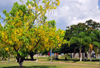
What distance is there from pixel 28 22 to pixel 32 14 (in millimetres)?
1544

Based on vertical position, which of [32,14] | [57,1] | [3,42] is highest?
[57,1]

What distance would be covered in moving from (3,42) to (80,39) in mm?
28921

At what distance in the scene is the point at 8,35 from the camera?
19766 mm

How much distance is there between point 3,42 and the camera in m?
20.9

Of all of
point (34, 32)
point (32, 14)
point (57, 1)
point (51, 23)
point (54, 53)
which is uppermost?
point (57, 1)

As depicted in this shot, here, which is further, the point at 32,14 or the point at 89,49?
the point at 89,49

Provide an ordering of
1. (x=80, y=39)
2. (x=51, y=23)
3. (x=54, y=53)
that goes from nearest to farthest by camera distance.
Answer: (x=51, y=23)
(x=80, y=39)
(x=54, y=53)

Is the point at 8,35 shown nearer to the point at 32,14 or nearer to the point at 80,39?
the point at 32,14

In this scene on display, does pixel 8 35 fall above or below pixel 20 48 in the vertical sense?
above

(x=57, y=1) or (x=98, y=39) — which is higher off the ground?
(x=57, y=1)

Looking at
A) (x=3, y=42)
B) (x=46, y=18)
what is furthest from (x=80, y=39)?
(x=3, y=42)

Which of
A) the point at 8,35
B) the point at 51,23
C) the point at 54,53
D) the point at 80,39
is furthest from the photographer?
the point at 54,53

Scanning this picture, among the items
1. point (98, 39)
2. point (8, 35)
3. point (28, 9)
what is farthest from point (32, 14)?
point (98, 39)

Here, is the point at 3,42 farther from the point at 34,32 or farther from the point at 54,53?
the point at 54,53
